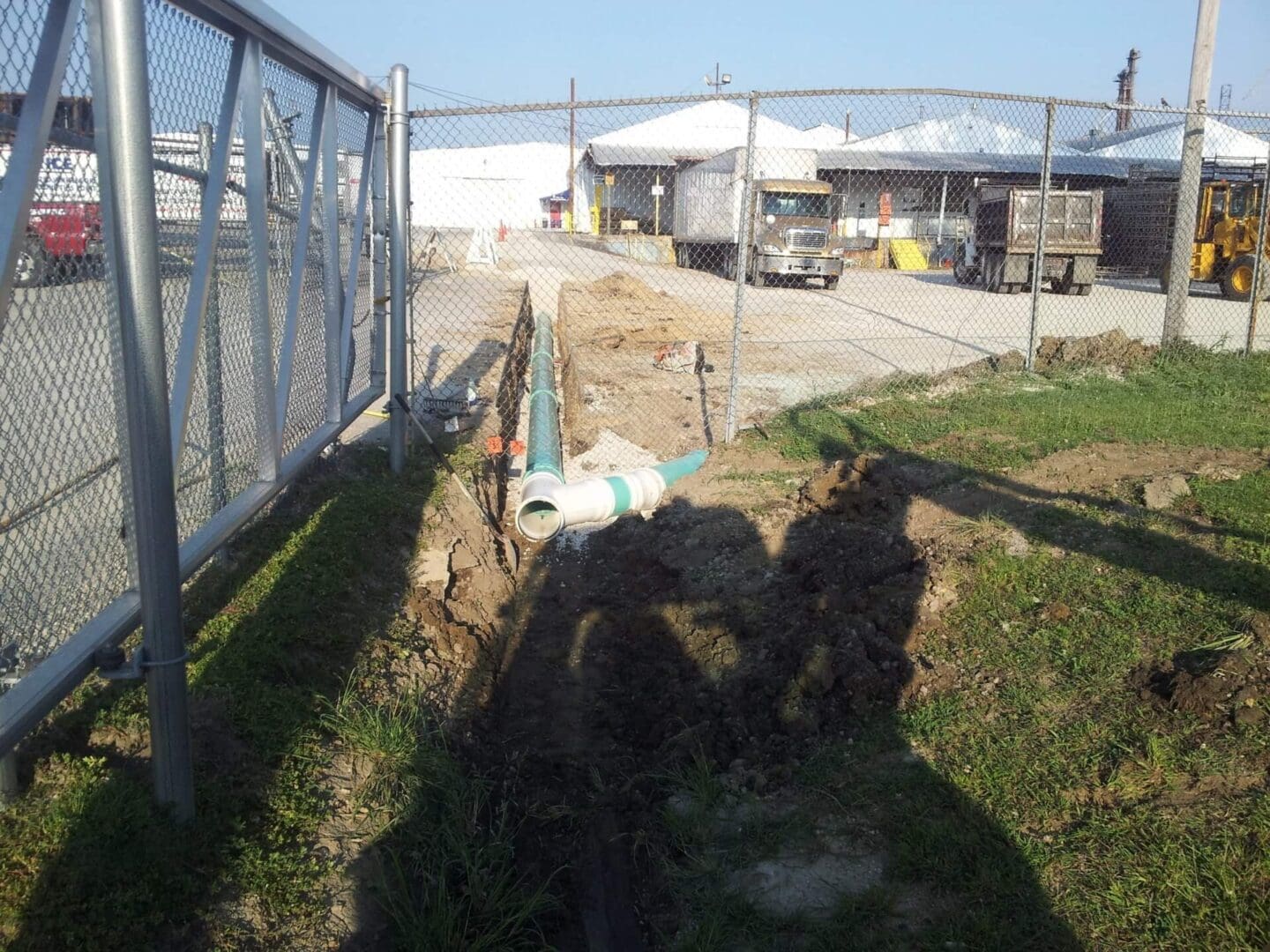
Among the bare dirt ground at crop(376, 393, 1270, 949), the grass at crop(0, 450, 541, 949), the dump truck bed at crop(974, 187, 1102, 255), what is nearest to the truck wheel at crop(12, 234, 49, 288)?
the grass at crop(0, 450, 541, 949)

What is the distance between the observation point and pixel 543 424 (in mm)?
8914

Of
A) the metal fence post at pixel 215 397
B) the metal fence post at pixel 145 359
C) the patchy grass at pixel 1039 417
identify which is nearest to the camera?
the metal fence post at pixel 145 359

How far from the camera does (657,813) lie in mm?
3916

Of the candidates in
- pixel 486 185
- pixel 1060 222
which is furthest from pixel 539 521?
pixel 486 185

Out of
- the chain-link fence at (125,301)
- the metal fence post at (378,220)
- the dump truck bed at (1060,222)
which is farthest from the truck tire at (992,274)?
the chain-link fence at (125,301)

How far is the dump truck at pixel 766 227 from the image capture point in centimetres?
2383

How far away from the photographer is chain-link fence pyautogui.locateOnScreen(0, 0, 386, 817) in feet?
8.25

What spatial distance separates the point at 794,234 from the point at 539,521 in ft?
61.7

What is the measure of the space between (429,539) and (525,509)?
1.14 meters

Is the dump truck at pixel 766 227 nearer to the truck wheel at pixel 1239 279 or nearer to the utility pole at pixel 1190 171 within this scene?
the truck wheel at pixel 1239 279

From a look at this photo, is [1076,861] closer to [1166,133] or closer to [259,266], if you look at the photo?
[259,266]

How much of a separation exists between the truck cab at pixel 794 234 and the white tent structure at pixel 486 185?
5.25 metres

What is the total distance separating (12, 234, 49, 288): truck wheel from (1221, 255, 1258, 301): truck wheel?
22806 mm

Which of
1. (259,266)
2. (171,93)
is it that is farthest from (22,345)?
(259,266)
